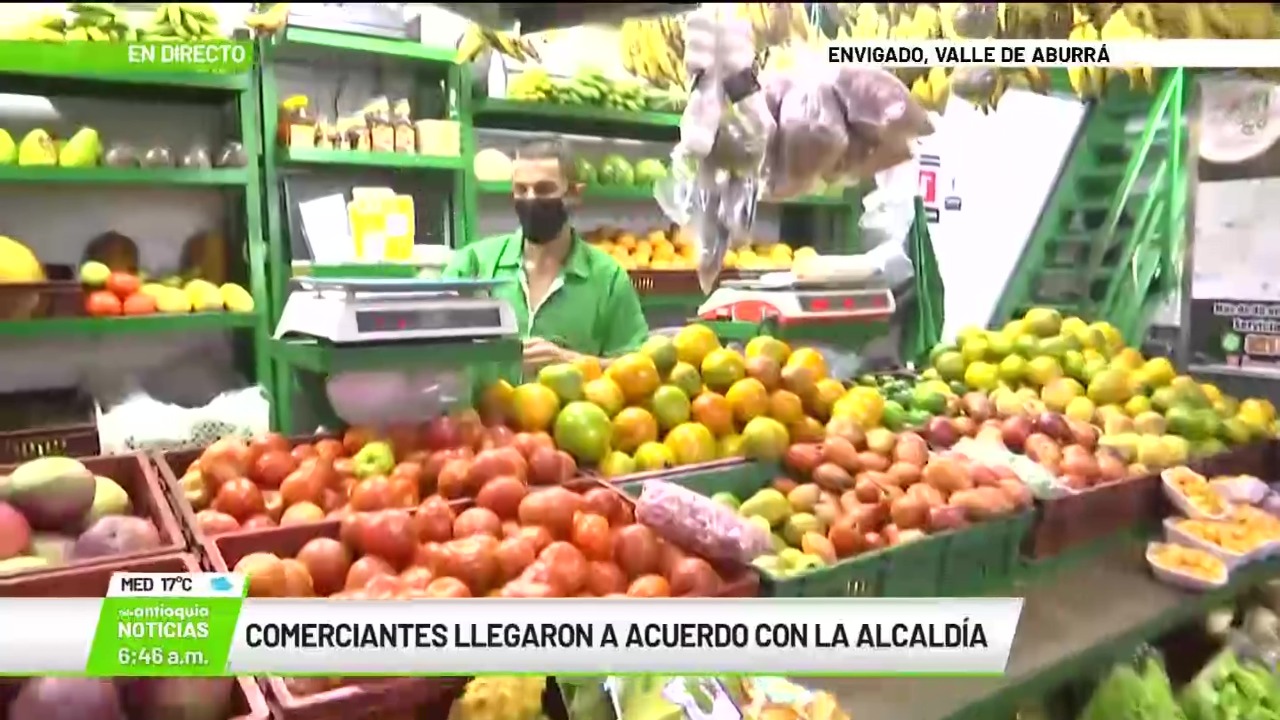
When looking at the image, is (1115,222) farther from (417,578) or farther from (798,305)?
(417,578)

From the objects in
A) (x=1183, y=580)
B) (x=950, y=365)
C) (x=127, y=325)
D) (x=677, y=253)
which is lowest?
(x=1183, y=580)

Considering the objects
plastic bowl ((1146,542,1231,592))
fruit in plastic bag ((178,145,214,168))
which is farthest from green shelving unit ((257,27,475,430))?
plastic bowl ((1146,542,1231,592))

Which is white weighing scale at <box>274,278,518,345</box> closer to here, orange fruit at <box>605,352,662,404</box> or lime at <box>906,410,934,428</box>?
orange fruit at <box>605,352,662,404</box>

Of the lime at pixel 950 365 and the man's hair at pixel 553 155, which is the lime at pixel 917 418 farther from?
the man's hair at pixel 553 155

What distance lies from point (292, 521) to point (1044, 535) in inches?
44.7

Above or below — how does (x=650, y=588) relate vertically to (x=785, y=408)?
below

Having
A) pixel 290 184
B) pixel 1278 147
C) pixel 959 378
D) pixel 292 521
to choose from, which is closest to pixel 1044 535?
pixel 959 378

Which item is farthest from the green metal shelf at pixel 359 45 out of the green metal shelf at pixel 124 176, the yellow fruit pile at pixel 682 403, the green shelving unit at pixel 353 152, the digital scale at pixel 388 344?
the yellow fruit pile at pixel 682 403

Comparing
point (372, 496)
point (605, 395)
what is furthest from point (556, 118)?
point (372, 496)

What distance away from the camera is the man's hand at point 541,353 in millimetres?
1658

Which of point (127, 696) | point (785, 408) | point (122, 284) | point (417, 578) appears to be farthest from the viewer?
point (122, 284)

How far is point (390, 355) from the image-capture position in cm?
140

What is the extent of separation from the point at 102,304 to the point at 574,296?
80 cm

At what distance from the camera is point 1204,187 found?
5.68ft
